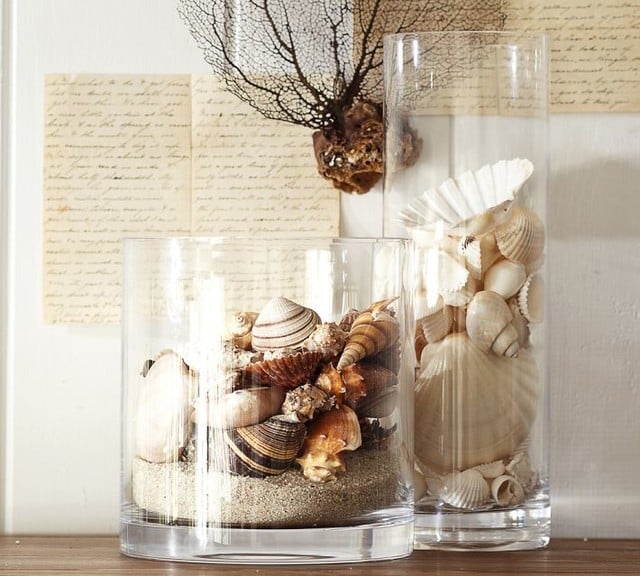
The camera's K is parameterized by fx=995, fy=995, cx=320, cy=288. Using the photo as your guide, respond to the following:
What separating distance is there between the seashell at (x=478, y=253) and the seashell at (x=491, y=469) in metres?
0.13

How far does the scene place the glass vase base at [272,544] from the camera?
611 mm

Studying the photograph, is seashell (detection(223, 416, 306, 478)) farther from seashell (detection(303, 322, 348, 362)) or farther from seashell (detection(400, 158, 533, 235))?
seashell (detection(400, 158, 533, 235))

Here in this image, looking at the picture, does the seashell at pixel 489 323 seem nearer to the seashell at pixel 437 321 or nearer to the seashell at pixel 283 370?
the seashell at pixel 437 321

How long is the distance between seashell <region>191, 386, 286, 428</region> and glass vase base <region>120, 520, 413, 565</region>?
7cm

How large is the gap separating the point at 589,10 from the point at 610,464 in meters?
0.37

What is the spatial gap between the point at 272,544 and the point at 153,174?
0.35 m

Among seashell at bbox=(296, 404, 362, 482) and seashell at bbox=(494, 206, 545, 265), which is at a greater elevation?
seashell at bbox=(494, 206, 545, 265)

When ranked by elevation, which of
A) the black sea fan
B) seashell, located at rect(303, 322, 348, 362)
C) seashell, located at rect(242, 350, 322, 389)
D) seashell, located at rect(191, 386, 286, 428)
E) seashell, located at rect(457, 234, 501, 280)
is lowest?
seashell, located at rect(191, 386, 286, 428)

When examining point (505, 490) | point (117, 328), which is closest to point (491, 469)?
point (505, 490)

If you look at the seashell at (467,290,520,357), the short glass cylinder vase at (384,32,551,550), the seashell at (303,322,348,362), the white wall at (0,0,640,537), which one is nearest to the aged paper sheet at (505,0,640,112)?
the white wall at (0,0,640,537)

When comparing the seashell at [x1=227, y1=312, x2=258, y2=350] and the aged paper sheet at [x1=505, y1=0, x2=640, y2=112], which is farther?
the aged paper sheet at [x1=505, y1=0, x2=640, y2=112]

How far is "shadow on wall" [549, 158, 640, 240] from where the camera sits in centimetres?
82

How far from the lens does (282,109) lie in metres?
0.81

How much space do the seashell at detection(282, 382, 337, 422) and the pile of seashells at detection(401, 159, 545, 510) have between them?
0.11m
